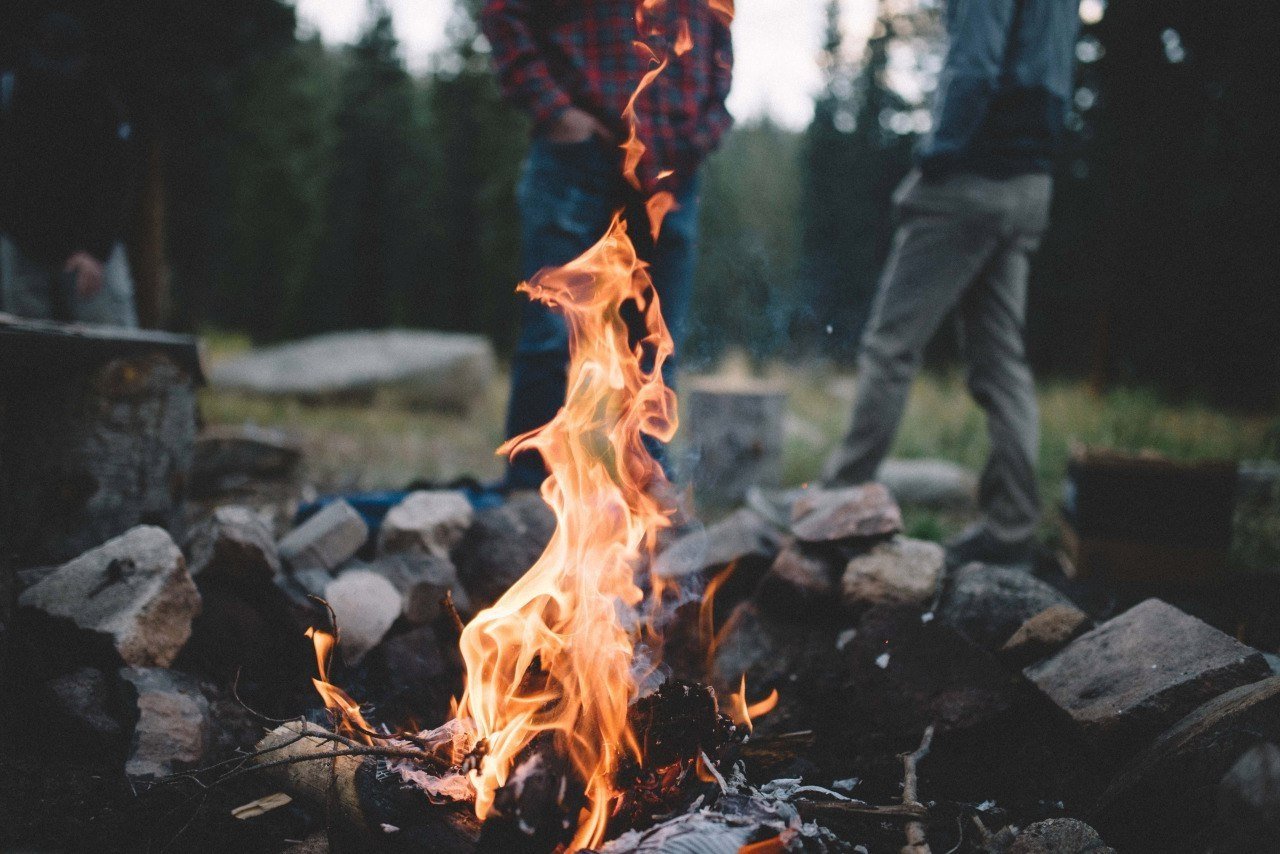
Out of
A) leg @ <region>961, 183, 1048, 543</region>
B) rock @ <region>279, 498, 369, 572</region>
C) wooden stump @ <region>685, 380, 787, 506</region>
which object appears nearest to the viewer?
rock @ <region>279, 498, 369, 572</region>

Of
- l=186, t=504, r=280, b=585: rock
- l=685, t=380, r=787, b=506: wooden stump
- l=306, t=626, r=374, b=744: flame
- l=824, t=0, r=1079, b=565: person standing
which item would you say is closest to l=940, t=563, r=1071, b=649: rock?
l=824, t=0, r=1079, b=565: person standing

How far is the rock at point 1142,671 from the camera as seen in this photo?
6.04 feet

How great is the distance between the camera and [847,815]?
1.76 meters

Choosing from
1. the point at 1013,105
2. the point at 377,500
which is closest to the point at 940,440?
the point at 1013,105

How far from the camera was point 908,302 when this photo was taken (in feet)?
11.6

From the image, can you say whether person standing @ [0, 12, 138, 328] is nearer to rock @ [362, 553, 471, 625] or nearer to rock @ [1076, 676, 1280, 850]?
rock @ [362, 553, 471, 625]

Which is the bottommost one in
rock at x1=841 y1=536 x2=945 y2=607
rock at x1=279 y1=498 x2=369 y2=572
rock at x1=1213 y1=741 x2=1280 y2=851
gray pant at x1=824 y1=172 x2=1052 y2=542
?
rock at x1=841 y1=536 x2=945 y2=607

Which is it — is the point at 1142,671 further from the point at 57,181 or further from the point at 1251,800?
the point at 57,181

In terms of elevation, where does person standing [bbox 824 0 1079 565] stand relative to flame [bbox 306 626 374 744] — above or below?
above

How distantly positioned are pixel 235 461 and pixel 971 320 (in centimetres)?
335

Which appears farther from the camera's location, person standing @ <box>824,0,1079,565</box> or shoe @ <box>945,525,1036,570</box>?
shoe @ <box>945,525,1036,570</box>

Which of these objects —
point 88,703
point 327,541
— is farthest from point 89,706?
point 327,541

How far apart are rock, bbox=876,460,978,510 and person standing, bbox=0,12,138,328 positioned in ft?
14.0

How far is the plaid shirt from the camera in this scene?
311 centimetres
